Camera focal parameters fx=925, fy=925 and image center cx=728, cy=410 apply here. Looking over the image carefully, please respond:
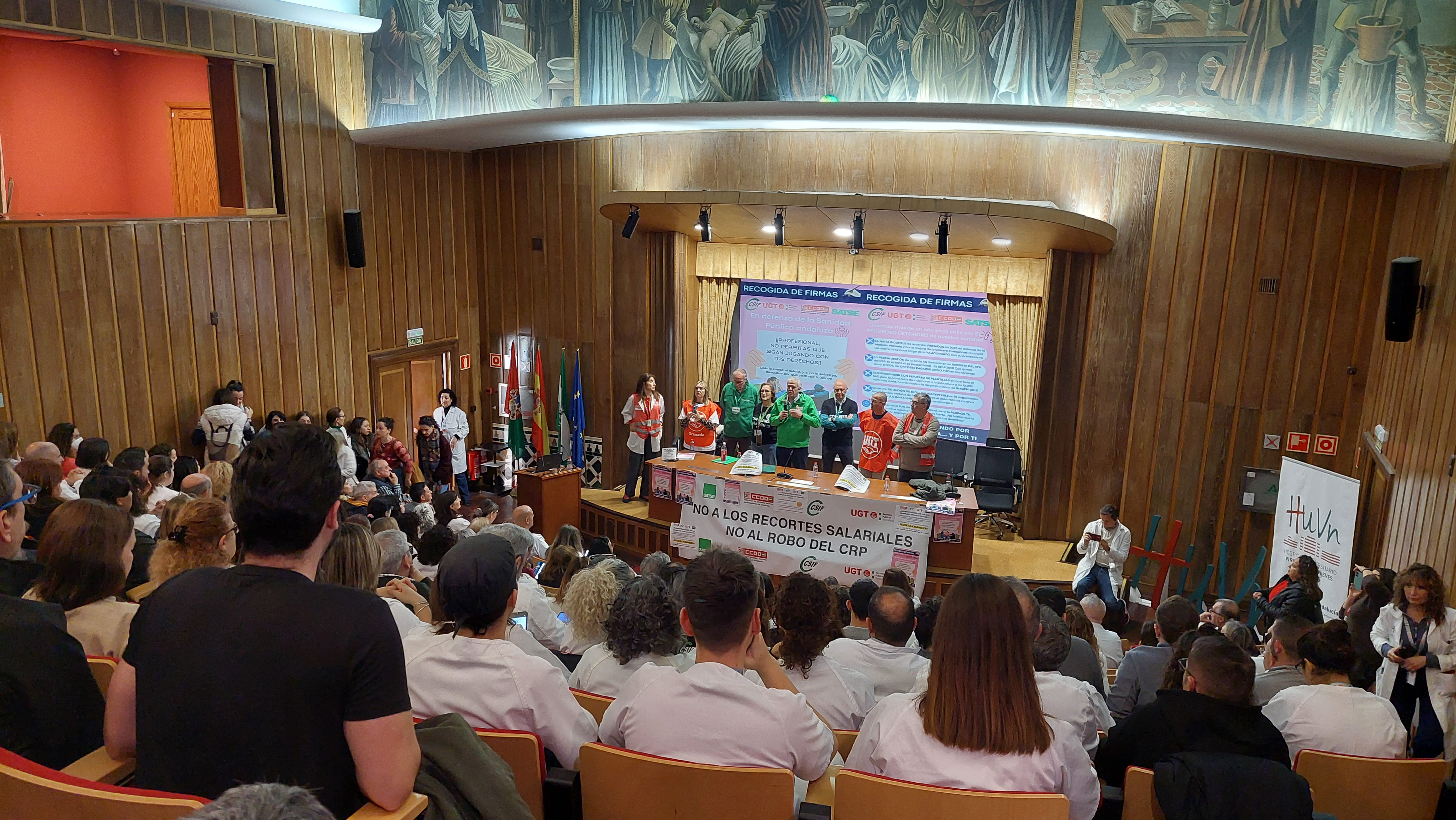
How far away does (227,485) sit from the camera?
18.4 ft

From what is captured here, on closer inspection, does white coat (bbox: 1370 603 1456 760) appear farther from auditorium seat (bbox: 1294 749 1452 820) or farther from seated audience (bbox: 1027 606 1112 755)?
seated audience (bbox: 1027 606 1112 755)

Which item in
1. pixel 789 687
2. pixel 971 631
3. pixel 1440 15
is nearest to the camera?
pixel 971 631

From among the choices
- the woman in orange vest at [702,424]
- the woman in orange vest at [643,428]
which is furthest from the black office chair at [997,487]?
the woman in orange vest at [643,428]

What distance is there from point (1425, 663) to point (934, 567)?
12.8 ft

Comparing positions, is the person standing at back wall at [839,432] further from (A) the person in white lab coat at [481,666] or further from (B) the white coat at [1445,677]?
(A) the person in white lab coat at [481,666]

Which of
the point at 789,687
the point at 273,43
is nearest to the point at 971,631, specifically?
the point at 789,687

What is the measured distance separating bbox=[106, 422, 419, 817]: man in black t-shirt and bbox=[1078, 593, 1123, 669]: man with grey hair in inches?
153

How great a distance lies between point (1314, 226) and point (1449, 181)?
1.47 meters

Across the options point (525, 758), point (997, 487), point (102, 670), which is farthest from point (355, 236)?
point (525, 758)

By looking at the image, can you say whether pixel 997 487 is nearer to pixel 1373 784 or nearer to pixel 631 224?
pixel 631 224

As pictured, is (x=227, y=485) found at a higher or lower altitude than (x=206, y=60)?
lower

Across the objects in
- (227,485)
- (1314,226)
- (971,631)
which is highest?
(1314,226)

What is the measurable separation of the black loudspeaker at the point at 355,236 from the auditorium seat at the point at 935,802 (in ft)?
28.0

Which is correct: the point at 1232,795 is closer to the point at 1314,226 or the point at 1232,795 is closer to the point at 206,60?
the point at 1314,226
